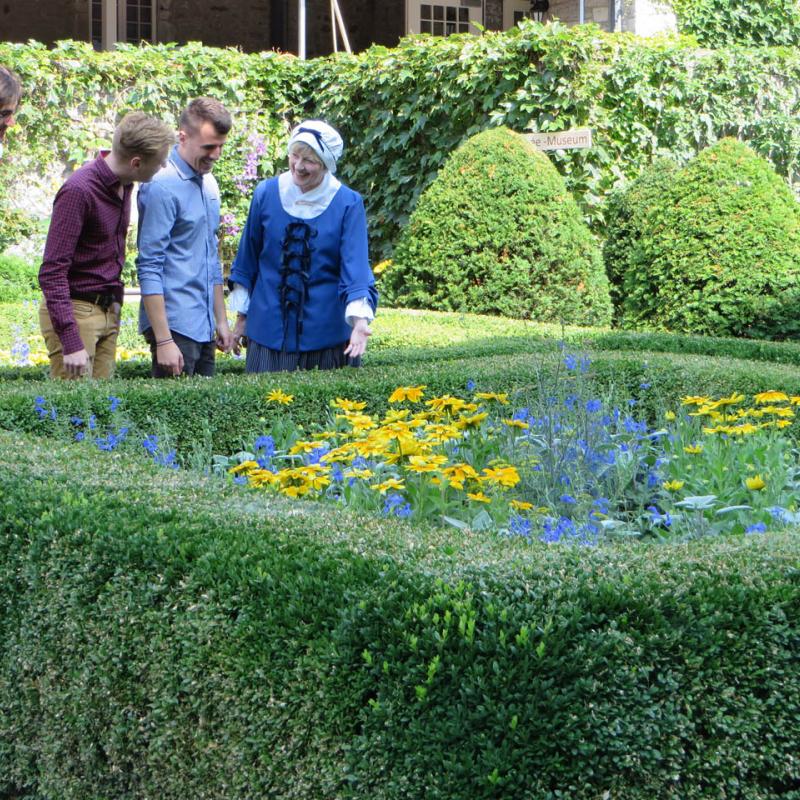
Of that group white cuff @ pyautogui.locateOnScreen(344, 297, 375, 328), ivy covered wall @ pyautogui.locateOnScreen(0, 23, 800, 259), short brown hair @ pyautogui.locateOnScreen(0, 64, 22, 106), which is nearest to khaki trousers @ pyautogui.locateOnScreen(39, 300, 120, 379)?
short brown hair @ pyautogui.locateOnScreen(0, 64, 22, 106)

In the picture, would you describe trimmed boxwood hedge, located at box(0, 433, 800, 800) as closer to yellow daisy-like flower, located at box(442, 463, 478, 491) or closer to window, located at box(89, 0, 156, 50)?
yellow daisy-like flower, located at box(442, 463, 478, 491)

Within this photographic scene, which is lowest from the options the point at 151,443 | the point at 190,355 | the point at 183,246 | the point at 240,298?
the point at 151,443

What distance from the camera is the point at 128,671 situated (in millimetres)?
2508

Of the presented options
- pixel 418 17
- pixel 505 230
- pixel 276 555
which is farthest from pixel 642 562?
pixel 418 17

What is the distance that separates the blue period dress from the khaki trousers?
1.87ft

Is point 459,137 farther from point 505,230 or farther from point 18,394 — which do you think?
point 18,394

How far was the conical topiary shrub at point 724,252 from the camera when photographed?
31.8ft

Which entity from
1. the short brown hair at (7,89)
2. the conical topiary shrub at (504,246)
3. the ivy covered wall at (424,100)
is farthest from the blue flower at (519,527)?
the ivy covered wall at (424,100)

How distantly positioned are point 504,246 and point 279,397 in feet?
19.5

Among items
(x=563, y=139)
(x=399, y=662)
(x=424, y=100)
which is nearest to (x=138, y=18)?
(x=424, y=100)

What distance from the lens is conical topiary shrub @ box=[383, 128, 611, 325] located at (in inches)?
390

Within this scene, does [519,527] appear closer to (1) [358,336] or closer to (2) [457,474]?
(2) [457,474]

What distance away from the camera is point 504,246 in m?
9.98

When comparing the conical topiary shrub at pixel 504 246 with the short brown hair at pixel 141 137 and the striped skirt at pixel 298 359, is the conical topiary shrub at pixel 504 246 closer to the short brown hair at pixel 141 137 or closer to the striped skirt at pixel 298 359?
the striped skirt at pixel 298 359
